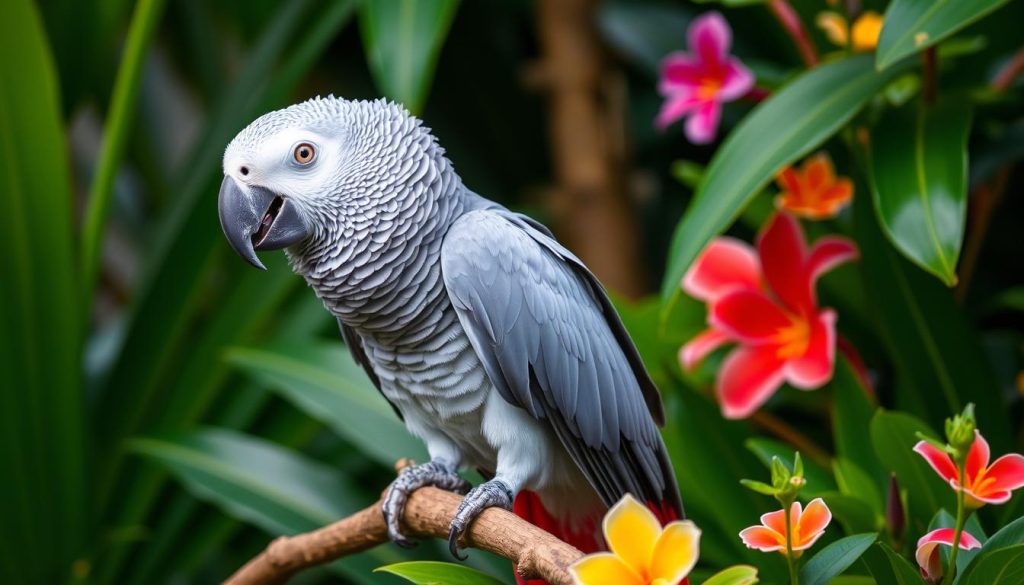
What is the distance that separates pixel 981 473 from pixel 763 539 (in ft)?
0.40

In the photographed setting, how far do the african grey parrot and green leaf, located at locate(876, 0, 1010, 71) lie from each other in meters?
0.30

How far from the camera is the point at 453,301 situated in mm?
607

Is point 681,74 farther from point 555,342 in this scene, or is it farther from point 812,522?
point 812,522

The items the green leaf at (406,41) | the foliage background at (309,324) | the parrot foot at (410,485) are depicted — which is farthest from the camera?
the green leaf at (406,41)

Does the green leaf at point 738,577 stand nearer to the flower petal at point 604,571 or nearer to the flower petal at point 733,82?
the flower petal at point 604,571

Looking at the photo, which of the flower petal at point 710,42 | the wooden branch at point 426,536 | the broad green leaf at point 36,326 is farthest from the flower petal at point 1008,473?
the broad green leaf at point 36,326

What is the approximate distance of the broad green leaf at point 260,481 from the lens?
99 centimetres

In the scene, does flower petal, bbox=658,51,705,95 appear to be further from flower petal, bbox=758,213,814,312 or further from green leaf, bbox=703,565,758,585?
green leaf, bbox=703,565,758,585

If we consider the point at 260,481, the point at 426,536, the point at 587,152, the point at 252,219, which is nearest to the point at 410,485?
the point at 426,536

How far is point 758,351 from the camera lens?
2.99 feet

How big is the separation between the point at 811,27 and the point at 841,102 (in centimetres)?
22

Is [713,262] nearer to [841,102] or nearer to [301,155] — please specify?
[841,102]

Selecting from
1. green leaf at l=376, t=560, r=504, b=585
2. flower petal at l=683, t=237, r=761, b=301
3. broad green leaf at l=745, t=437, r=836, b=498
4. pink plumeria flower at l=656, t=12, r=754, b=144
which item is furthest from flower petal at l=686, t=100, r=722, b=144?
green leaf at l=376, t=560, r=504, b=585

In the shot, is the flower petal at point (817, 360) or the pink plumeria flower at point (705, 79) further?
the pink plumeria flower at point (705, 79)
